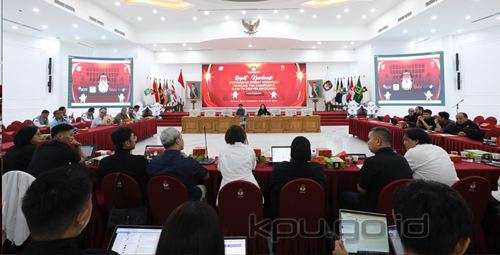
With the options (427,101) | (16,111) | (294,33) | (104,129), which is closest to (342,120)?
(427,101)

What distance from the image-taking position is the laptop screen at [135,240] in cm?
110

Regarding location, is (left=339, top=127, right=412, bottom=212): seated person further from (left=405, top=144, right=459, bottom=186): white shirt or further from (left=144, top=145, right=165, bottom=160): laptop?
(left=144, top=145, right=165, bottom=160): laptop

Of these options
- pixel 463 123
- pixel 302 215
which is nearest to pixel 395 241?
pixel 302 215

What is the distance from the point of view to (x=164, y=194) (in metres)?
1.96

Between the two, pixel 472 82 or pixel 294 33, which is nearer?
pixel 472 82

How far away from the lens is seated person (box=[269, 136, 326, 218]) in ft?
6.45

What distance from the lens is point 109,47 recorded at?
1164 centimetres

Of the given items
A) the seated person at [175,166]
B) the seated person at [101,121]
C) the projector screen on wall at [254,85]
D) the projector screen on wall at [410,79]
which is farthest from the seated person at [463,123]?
the projector screen on wall at [254,85]

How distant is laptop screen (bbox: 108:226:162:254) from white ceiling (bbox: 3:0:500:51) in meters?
6.71

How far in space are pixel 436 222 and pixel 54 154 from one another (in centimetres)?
269

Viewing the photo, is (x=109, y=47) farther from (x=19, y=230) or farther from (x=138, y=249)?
(x=138, y=249)

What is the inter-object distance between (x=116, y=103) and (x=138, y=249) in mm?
11991

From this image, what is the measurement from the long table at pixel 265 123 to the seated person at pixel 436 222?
9.39m

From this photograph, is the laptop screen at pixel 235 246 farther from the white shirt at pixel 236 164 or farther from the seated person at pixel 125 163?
the seated person at pixel 125 163
